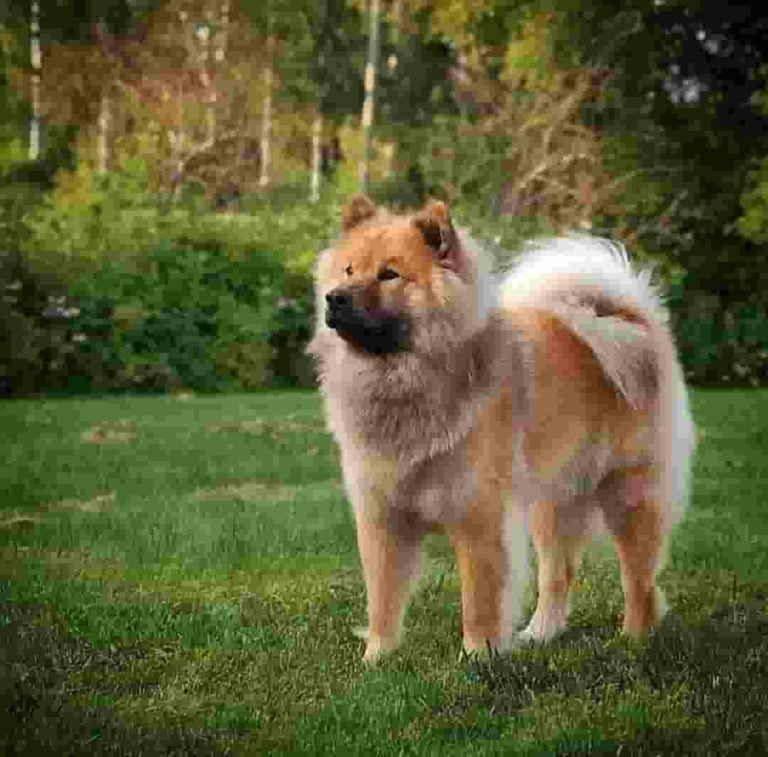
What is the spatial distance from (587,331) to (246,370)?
9.96 m

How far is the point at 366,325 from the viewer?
418cm

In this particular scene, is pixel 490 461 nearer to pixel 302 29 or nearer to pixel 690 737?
pixel 690 737

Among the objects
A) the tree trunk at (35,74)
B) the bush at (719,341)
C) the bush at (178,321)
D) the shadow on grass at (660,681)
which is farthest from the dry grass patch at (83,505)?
the tree trunk at (35,74)

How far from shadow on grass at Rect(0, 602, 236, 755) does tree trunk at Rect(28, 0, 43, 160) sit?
77.4 ft

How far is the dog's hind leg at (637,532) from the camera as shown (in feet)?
15.7

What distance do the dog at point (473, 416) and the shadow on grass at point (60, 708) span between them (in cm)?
95

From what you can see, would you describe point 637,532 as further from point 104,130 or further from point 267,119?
point 267,119

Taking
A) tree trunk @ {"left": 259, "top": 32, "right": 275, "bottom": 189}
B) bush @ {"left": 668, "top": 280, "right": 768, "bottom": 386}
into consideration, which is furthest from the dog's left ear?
tree trunk @ {"left": 259, "top": 32, "right": 275, "bottom": 189}

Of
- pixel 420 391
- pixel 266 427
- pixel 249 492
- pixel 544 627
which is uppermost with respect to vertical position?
pixel 420 391

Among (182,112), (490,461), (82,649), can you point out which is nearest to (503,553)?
(490,461)

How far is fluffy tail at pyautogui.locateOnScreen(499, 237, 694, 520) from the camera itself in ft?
15.6

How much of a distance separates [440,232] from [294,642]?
139 cm

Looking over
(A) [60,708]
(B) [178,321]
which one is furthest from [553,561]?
(B) [178,321]

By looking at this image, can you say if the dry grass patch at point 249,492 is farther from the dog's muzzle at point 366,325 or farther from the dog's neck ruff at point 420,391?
the dog's muzzle at point 366,325
